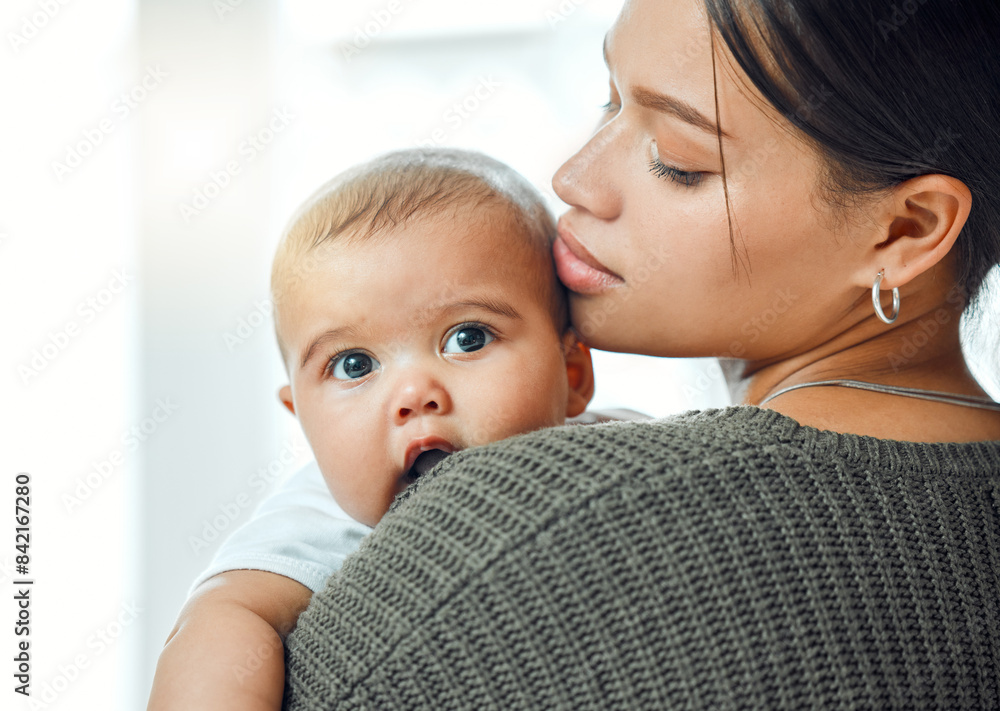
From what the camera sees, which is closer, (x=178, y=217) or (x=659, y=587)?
(x=659, y=587)

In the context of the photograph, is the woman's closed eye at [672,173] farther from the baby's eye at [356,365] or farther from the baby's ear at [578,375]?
the baby's eye at [356,365]

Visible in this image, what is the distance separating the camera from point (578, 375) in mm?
1216

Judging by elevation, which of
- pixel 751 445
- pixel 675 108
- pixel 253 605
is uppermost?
pixel 675 108

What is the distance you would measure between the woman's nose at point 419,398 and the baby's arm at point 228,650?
238mm

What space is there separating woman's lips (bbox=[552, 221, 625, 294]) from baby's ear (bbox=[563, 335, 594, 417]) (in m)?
0.10

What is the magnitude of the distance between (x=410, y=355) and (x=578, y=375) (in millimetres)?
316

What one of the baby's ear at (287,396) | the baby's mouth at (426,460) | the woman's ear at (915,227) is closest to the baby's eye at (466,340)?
the baby's mouth at (426,460)

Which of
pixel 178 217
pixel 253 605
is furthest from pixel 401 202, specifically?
pixel 178 217

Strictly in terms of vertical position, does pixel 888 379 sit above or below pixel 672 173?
below

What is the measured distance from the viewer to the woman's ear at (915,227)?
981mm

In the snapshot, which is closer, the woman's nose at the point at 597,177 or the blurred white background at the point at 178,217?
the woman's nose at the point at 597,177

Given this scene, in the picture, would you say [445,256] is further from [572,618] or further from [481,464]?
[572,618]

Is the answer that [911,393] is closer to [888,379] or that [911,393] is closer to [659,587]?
[888,379]

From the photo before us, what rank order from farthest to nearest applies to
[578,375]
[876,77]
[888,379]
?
1. [578,375]
2. [888,379]
3. [876,77]
